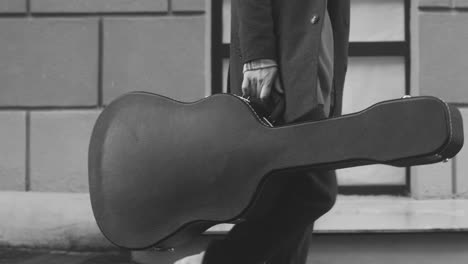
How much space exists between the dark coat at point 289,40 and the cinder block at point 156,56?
8.19ft

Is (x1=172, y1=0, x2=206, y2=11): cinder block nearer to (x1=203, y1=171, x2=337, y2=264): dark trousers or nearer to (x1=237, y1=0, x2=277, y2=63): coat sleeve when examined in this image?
(x1=237, y1=0, x2=277, y2=63): coat sleeve

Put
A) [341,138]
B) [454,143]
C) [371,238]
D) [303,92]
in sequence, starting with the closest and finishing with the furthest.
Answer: [454,143] < [341,138] < [303,92] < [371,238]

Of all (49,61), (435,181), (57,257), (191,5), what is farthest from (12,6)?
(435,181)

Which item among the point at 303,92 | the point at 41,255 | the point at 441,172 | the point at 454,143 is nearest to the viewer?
the point at 454,143

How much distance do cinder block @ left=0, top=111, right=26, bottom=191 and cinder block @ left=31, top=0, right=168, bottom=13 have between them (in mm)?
755

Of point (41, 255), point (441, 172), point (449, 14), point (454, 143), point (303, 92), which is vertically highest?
point (449, 14)

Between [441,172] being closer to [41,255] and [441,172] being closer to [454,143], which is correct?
[41,255]

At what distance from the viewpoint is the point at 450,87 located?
4.35 m

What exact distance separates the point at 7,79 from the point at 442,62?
293cm

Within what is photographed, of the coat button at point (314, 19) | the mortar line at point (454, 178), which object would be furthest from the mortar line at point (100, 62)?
the coat button at point (314, 19)

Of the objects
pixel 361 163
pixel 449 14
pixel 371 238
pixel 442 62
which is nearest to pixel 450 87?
pixel 442 62

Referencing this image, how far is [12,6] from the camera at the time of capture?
175 inches

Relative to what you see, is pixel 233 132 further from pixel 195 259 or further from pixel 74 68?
pixel 74 68

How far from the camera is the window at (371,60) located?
4.54 metres
